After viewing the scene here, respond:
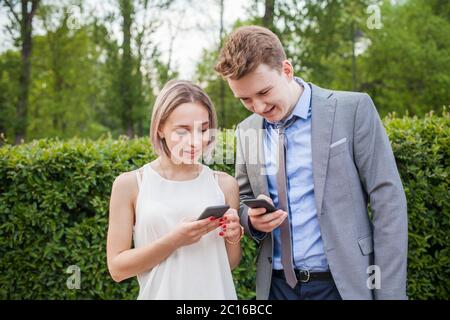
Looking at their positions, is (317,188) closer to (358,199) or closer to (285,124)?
(358,199)

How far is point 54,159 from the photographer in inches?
190

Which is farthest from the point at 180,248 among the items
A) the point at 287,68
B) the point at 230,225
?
the point at 287,68

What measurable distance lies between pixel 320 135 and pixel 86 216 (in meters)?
3.06

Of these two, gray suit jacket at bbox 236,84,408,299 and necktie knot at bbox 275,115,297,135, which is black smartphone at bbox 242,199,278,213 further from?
necktie knot at bbox 275,115,297,135

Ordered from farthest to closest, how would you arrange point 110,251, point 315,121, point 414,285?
point 414,285 → point 315,121 → point 110,251

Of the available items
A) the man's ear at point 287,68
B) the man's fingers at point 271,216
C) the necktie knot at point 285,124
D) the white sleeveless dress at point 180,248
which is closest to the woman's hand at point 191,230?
the white sleeveless dress at point 180,248

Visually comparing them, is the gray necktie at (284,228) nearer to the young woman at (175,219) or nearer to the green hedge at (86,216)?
the young woman at (175,219)

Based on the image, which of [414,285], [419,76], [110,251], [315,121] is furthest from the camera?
[419,76]

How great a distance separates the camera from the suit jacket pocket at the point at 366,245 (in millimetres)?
2496

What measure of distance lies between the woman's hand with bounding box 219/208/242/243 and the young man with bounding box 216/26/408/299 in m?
0.11

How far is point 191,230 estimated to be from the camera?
2264 millimetres
